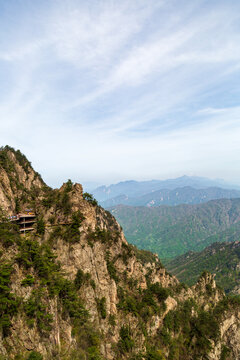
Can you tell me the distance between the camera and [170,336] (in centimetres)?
4300

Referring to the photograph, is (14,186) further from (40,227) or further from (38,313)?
(38,313)

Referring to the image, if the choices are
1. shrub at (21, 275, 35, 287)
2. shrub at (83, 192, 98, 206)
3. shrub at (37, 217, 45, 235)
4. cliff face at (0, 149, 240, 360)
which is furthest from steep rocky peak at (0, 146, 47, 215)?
shrub at (21, 275, 35, 287)

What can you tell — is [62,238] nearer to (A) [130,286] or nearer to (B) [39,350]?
(B) [39,350]

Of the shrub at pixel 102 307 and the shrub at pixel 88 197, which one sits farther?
the shrub at pixel 88 197

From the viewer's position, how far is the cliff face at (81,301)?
22953 millimetres

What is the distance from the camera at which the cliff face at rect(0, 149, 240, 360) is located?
22953mm

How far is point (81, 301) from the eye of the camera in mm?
32750

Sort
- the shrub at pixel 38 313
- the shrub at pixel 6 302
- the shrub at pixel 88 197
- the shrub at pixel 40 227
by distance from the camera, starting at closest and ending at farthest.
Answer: the shrub at pixel 6 302
the shrub at pixel 38 313
the shrub at pixel 40 227
the shrub at pixel 88 197

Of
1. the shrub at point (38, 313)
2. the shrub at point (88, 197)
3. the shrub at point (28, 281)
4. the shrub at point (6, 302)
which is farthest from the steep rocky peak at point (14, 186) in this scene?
the shrub at point (38, 313)

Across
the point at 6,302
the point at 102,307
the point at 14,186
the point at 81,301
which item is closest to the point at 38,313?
the point at 6,302

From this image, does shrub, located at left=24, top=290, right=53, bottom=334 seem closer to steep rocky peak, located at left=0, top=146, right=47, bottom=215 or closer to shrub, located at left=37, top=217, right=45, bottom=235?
shrub, located at left=37, top=217, right=45, bottom=235

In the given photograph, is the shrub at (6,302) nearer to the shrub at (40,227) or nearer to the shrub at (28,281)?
the shrub at (28,281)

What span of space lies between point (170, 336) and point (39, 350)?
33.1 metres

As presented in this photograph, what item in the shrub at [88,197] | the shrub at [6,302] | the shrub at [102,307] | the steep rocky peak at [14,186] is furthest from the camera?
the shrub at [88,197]
